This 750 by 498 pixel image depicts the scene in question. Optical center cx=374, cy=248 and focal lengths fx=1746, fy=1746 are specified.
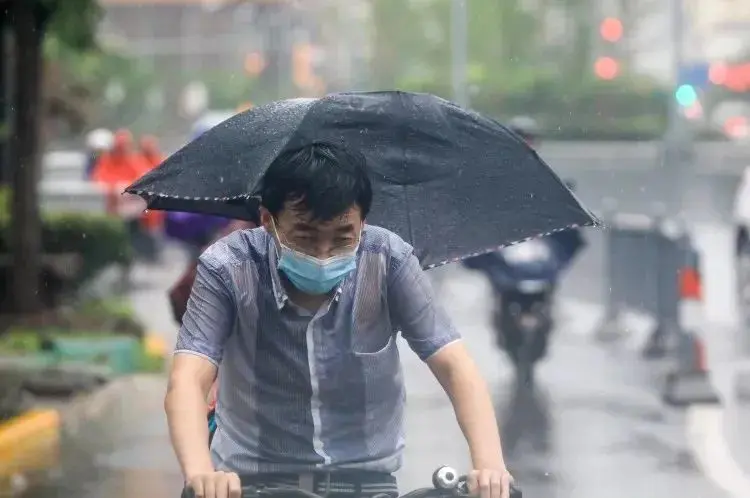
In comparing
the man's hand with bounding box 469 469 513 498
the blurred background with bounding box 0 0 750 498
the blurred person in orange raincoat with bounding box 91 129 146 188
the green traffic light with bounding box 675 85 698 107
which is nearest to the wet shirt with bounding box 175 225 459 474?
the man's hand with bounding box 469 469 513 498

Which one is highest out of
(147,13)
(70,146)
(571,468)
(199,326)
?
(147,13)

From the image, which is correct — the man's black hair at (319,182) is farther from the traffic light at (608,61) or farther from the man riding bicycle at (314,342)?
the traffic light at (608,61)

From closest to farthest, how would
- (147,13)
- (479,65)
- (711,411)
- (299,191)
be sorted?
(299,191) → (711,411) → (479,65) → (147,13)

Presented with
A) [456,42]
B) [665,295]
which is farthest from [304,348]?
[456,42]

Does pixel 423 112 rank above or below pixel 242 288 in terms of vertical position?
above

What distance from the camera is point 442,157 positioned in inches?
167

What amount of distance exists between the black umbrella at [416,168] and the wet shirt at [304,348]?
0.58 m

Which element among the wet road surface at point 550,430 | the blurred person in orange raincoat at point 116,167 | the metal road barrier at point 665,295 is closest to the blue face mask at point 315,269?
the wet road surface at point 550,430

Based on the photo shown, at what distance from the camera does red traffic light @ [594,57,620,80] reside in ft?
177

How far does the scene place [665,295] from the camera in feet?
38.4

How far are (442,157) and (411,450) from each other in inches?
195

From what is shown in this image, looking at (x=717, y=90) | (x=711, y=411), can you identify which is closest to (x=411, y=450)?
(x=711, y=411)

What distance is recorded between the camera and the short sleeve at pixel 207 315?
3.42 m

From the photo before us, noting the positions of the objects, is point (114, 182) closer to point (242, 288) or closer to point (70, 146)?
point (242, 288)
